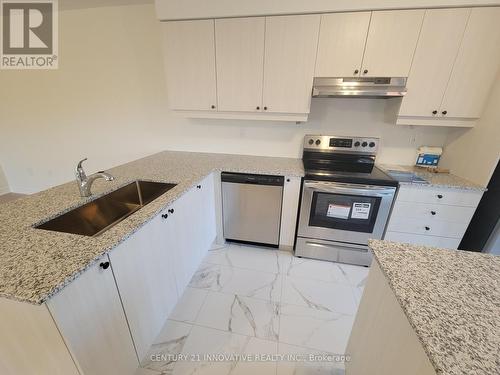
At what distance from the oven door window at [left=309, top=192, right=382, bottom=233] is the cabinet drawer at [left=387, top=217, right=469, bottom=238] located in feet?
0.74

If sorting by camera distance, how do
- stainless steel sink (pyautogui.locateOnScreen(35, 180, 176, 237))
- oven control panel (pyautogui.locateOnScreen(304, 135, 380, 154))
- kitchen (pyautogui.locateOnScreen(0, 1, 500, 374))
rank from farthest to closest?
oven control panel (pyautogui.locateOnScreen(304, 135, 380, 154)), stainless steel sink (pyautogui.locateOnScreen(35, 180, 176, 237)), kitchen (pyautogui.locateOnScreen(0, 1, 500, 374))

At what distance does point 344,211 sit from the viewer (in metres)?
2.01

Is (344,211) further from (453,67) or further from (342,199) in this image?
(453,67)

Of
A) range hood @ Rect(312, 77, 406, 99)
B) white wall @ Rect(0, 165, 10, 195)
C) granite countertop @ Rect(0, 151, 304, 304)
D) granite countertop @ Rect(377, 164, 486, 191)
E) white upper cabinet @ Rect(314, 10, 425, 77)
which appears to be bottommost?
white wall @ Rect(0, 165, 10, 195)

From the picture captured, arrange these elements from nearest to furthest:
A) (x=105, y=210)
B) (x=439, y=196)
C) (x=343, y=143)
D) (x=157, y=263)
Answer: (x=157, y=263) < (x=105, y=210) < (x=439, y=196) < (x=343, y=143)

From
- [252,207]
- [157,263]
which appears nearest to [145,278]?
[157,263]

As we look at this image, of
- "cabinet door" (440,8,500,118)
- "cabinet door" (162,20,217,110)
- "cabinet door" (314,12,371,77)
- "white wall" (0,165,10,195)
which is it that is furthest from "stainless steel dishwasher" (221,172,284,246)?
"white wall" (0,165,10,195)

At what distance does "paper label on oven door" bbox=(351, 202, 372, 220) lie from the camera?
1957mm

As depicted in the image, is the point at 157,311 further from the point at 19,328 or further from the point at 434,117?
the point at 434,117

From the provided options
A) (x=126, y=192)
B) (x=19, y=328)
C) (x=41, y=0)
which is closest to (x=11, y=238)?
(x=19, y=328)

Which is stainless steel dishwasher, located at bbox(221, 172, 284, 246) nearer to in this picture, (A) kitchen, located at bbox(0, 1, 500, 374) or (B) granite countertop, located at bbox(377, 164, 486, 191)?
(A) kitchen, located at bbox(0, 1, 500, 374)

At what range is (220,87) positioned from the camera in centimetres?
207
